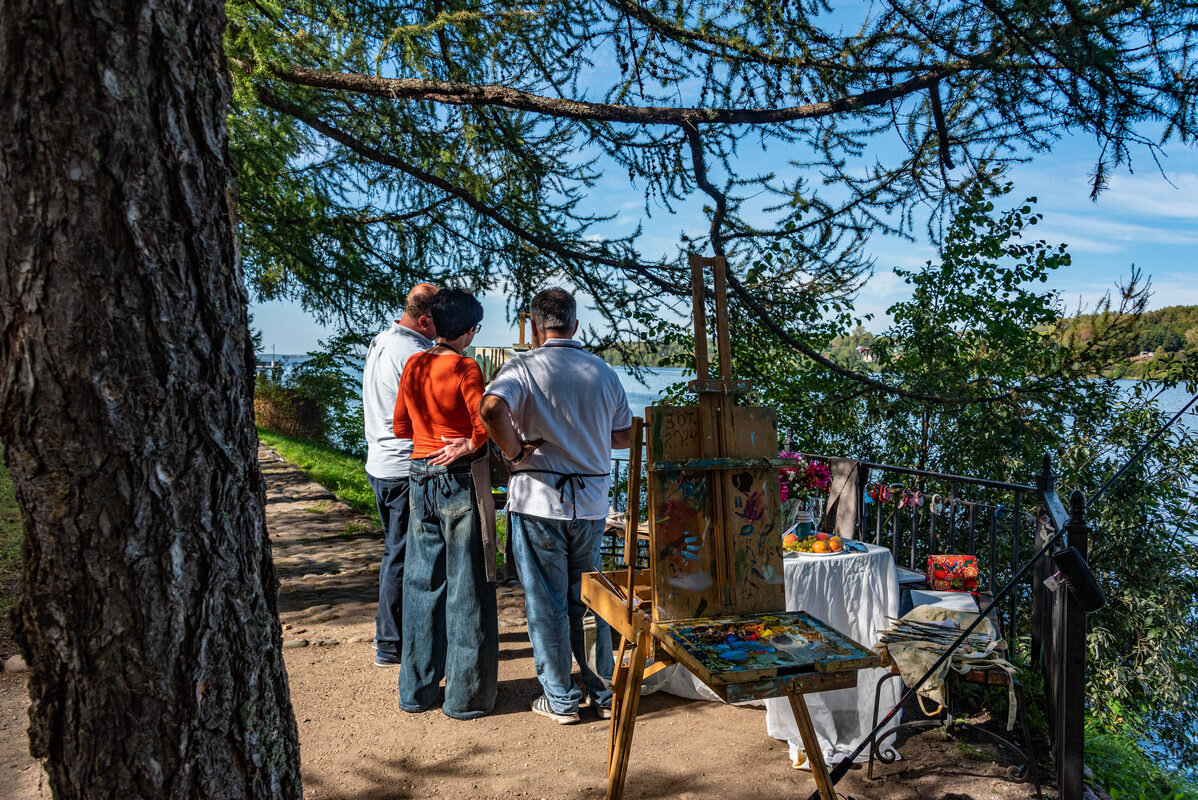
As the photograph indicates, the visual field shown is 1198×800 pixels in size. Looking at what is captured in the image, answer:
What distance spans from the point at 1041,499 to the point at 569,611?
7.48 feet

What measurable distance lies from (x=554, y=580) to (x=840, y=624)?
4.66ft

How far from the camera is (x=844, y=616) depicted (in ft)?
12.7

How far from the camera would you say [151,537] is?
5.41 feet

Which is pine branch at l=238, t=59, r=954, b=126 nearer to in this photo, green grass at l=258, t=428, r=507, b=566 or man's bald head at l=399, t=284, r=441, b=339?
man's bald head at l=399, t=284, r=441, b=339

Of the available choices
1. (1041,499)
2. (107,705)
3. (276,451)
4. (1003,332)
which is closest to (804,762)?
(1041,499)

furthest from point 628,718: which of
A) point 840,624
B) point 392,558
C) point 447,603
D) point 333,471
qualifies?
point 333,471

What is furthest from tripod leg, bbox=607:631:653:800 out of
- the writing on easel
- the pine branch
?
the pine branch

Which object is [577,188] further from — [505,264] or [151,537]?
[151,537]

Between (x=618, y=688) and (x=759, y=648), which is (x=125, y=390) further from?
(x=618, y=688)

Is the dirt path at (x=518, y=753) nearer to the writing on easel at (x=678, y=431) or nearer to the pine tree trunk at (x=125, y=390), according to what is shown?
the writing on easel at (x=678, y=431)

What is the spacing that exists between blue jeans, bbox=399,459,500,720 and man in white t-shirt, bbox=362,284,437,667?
1.01ft

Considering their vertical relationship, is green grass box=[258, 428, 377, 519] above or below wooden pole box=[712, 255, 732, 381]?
below

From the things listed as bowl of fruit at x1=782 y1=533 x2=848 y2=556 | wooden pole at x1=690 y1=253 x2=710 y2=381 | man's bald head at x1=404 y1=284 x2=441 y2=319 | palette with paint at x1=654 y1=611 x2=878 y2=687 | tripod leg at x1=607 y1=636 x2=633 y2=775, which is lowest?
tripod leg at x1=607 y1=636 x2=633 y2=775

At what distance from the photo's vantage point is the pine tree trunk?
155 cm
